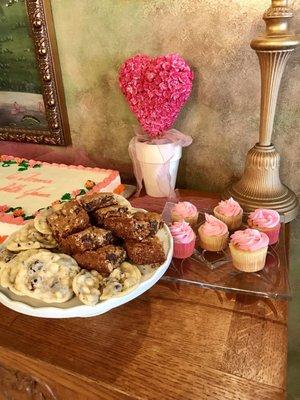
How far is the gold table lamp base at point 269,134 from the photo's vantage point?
0.81m

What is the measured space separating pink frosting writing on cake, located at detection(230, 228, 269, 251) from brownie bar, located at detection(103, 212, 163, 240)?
7.6 inches

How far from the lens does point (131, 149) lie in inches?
44.4

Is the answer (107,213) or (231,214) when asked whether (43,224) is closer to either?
(107,213)

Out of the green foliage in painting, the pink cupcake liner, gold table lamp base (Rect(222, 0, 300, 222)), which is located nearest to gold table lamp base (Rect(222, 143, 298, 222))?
gold table lamp base (Rect(222, 0, 300, 222))

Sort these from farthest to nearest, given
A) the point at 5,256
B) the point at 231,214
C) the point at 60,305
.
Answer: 1. the point at 231,214
2. the point at 5,256
3. the point at 60,305

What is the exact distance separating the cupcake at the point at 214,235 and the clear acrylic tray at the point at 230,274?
0.06 feet

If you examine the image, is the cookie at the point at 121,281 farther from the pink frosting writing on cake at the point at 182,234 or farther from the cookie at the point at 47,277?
the pink frosting writing on cake at the point at 182,234

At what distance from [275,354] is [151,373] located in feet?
0.73

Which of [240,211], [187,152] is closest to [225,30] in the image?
[187,152]

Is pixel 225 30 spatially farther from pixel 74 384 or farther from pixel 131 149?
pixel 74 384

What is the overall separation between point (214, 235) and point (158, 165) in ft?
1.10

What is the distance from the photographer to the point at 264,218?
89 centimetres

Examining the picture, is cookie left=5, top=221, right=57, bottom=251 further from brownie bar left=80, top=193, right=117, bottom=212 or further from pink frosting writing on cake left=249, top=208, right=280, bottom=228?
pink frosting writing on cake left=249, top=208, right=280, bottom=228

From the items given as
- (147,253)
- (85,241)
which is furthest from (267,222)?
(85,241)
